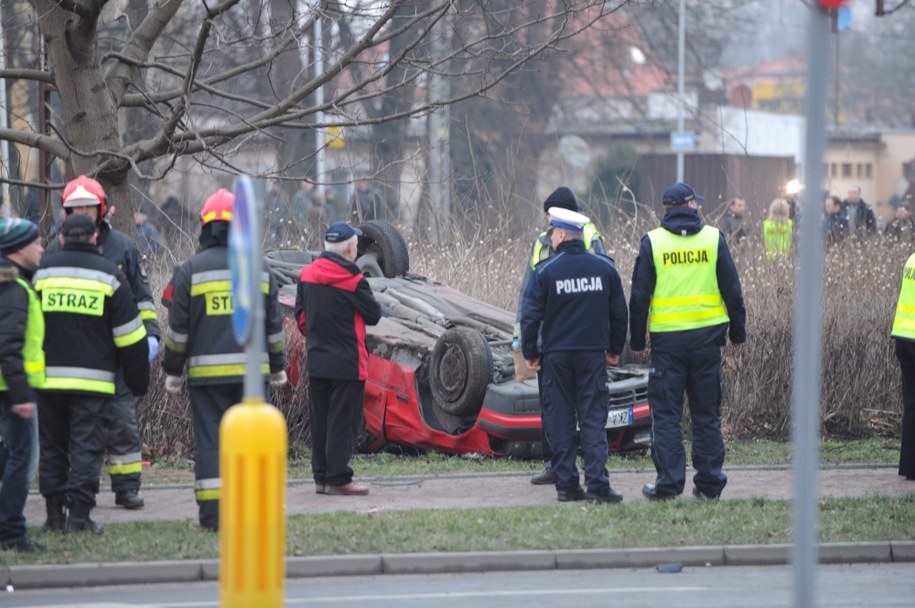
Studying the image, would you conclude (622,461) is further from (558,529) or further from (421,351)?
(558,529)

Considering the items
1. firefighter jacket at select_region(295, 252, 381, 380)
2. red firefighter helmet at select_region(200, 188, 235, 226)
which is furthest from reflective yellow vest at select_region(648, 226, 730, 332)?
red firefighter helmet at select_region(200, 188, 235, 226)

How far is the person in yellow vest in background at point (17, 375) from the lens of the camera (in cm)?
781

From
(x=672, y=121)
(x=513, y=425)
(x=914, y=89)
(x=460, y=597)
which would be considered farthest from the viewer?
(x=914, y=89)

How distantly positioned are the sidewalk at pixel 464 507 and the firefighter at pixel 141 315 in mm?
221

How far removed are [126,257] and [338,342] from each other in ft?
5.11

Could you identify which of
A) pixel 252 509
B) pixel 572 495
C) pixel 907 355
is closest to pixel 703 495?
pixel 572 495

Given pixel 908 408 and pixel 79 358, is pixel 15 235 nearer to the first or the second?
pixel 79 358

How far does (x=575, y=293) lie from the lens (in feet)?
31.7

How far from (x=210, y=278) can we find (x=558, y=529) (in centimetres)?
252

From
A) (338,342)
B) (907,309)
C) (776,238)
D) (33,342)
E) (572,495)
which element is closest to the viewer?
(33,342)

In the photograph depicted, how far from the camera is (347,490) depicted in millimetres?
9977

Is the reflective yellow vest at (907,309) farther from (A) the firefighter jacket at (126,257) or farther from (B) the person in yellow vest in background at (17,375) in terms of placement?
(B) the person in yellow vest in background at (17,375)

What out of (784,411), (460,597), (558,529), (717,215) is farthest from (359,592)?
(717,215)

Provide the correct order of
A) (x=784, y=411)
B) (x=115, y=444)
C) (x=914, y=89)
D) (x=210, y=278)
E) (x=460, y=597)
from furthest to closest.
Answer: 1. (x=914, y=89)
2. (x=784, y=411)
3. (x=115, y=444)
4. (x=210, y=278)
5. (x=460, y=597)
